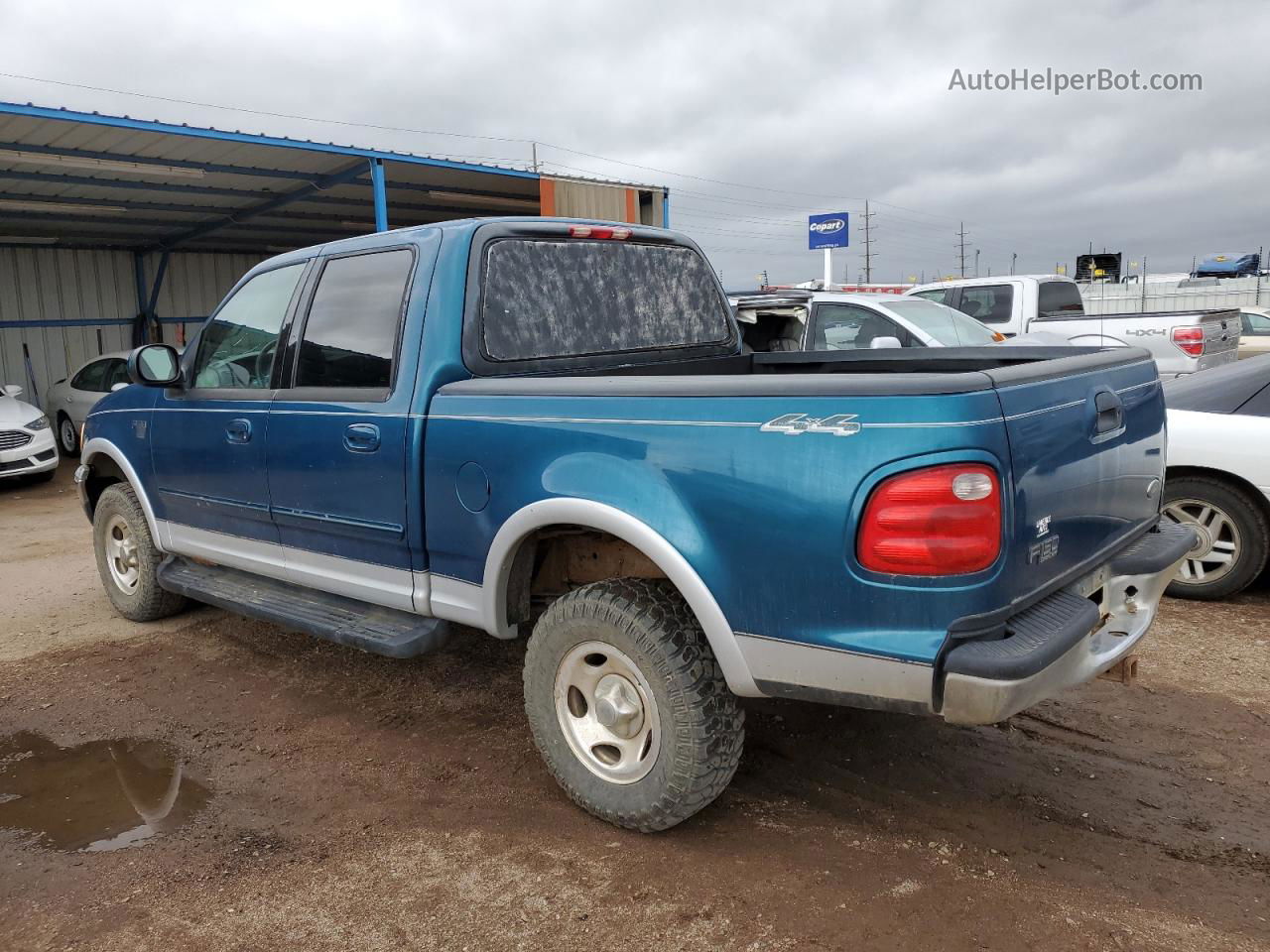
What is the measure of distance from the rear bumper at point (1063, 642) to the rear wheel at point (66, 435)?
14953 mm

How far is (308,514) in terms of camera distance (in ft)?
12.9

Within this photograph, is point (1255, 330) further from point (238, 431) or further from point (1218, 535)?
point (238, 431)

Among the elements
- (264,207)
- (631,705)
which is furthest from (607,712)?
(264,207)

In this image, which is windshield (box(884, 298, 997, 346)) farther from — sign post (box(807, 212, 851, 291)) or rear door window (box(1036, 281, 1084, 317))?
sign post (box(807, 212, 851, 291))

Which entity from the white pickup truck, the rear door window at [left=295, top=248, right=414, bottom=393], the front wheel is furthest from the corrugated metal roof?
the front wheel

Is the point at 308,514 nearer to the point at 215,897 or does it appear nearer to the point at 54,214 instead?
the point at 215,897

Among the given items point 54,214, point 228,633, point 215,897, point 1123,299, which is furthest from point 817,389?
point 1123,299

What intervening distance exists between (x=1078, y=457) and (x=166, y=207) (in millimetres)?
17068

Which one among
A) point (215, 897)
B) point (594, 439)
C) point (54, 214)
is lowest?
point (215, 897)

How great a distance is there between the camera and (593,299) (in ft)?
13.1

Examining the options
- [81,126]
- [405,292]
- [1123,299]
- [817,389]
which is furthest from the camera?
[1123,299]

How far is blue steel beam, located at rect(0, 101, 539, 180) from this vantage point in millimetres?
10438

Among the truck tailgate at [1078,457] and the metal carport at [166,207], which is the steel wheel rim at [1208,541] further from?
the metal carport at [166,207]

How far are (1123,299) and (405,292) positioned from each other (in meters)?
35.5
